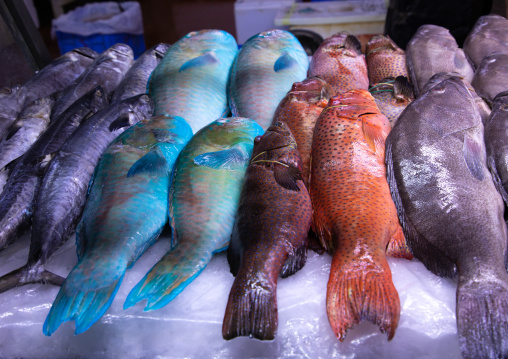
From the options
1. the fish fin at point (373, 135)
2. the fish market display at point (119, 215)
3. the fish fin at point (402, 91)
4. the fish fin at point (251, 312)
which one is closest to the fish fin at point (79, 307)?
the fish market display at point (119, 215)

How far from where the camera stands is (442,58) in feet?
7.02

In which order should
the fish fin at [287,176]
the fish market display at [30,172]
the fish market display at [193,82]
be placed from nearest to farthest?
the fish fin at [287,176] < the fish market display at [30,172] < the fish market display at [193,82]

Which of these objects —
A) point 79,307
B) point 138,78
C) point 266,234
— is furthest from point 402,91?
point 79,307

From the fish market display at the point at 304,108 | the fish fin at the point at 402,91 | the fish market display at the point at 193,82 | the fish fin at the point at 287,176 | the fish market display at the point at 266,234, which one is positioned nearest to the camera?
the fish market display at the point at 266,234

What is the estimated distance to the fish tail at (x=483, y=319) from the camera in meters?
0.97

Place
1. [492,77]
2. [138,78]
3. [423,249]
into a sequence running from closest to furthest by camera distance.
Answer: [423,249] → [492,77] → [138,78]

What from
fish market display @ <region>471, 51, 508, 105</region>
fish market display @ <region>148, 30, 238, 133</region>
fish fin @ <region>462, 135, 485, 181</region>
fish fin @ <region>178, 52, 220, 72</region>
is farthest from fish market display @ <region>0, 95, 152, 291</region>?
fish market display @ <region>471, 51, 508, 105</region>

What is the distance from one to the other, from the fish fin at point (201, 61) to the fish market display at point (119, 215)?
1.69 ft

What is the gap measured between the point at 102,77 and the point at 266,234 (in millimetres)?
1897

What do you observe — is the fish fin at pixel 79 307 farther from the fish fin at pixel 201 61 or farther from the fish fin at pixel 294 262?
the fish fin at pixel 201 61

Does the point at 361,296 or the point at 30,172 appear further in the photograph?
the point at 30,172

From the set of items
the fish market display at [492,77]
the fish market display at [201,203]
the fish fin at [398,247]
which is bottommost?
the fish fin at [398,247]

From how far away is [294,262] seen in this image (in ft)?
4.13

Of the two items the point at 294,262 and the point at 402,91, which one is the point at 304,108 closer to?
the point at 402,91
